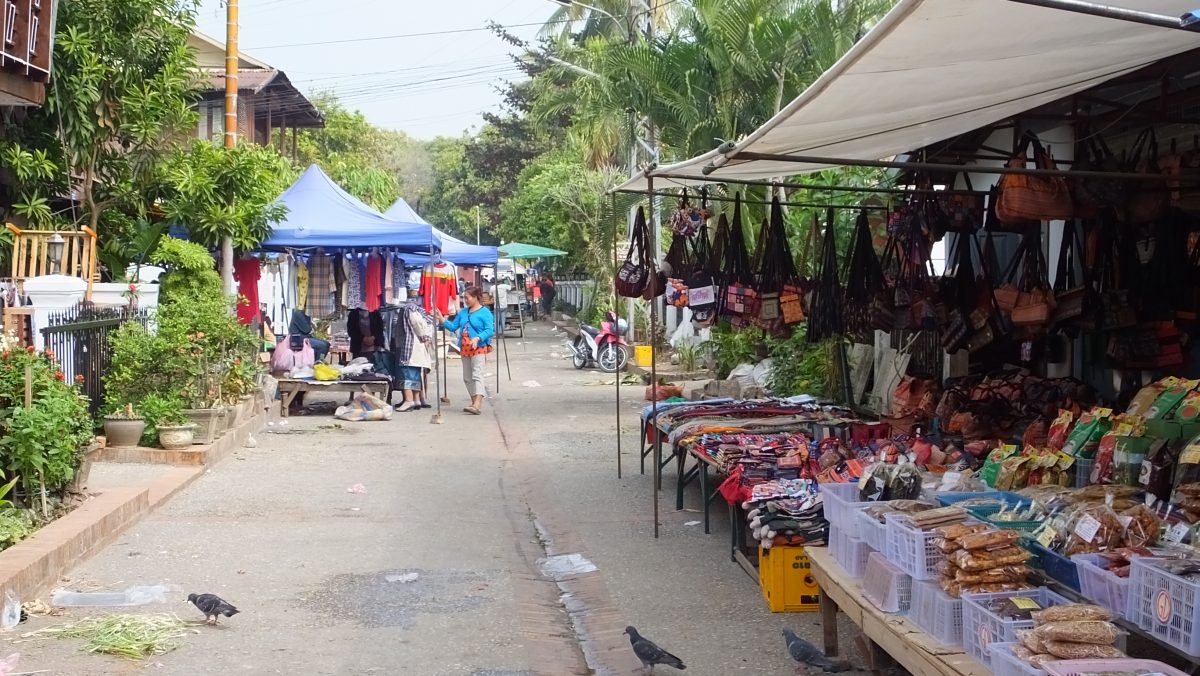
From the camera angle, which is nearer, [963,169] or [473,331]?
[963,169]

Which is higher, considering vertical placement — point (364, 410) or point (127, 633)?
point (364, 410)

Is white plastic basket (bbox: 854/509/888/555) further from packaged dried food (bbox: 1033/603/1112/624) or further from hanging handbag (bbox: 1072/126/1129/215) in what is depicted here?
hanging handbag (bbox: 1072/126/1129/215)

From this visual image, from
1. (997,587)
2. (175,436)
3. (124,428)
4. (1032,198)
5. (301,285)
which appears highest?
(1032,198)

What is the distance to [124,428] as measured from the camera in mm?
11797

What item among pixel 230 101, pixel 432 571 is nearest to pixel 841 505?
pixel 432 571

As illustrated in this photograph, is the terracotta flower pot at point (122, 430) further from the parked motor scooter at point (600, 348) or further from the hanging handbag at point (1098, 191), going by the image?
the parked motor scooter at point (600, 348)

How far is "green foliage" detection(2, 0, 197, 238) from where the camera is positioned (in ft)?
47.3

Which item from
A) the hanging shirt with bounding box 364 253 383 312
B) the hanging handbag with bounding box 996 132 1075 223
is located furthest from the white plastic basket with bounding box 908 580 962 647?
the hanging shirt with bounding box 364 253 383 312

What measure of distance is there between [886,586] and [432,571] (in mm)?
3901

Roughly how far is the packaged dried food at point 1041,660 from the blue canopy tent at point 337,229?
1387 centimetres

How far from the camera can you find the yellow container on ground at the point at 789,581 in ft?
23.7

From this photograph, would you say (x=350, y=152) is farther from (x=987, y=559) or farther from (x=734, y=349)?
(x=987, y=559)

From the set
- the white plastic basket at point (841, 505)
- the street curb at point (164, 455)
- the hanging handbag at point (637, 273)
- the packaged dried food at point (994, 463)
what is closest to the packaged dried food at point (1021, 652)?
the white plastic basket at point (841, 505)

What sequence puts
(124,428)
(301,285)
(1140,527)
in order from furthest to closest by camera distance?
(301,285)
(124,428)
(1140,527)
